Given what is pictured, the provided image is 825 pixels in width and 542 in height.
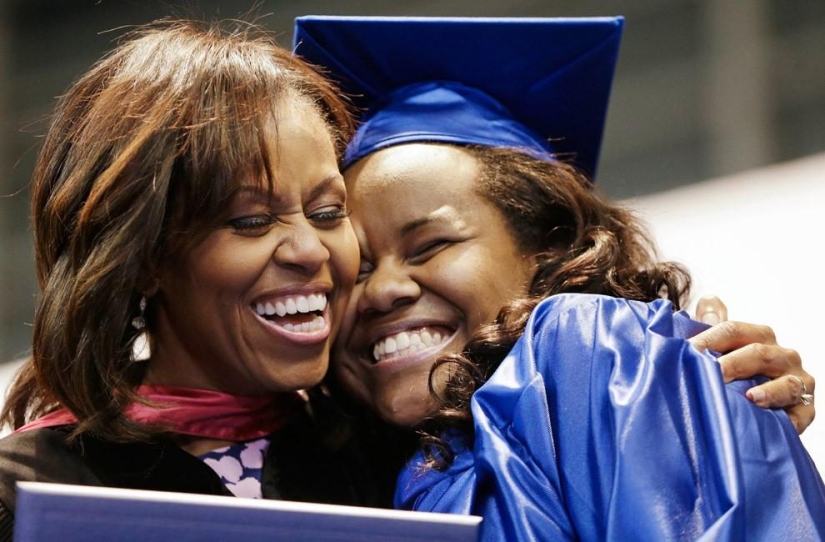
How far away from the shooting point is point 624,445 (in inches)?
59.0

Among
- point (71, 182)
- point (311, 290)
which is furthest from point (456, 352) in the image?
point (71, 182)

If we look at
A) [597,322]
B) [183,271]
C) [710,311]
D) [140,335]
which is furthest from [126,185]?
[710,311]

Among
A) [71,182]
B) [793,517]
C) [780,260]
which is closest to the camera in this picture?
[793,517]

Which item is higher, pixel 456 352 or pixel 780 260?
pixel 456 352

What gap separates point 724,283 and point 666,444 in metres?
1.49

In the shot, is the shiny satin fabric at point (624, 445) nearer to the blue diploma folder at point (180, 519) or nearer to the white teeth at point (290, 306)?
the white teeth at point (290, 306)

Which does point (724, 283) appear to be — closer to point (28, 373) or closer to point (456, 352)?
point (456, 352)

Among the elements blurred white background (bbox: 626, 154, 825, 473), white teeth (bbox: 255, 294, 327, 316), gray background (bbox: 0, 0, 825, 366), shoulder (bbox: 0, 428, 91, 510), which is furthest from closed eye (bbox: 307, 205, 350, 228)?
gray background (bbox: 0, 0, 825, 366)

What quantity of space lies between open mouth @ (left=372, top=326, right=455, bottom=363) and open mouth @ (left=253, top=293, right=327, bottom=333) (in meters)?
0.14

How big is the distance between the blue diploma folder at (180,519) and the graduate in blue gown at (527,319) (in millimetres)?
444

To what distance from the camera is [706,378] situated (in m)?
1.57

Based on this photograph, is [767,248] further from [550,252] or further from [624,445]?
[624,445]

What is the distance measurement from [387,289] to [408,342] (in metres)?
0.08

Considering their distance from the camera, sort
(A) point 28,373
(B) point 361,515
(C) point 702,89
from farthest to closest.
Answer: (C) point 702,89 → (A) point 28,373 → (B) point 361,515
